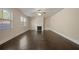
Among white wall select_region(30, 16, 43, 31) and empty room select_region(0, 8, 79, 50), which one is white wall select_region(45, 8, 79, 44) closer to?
empty room select_region(0, 8, 79, 50)

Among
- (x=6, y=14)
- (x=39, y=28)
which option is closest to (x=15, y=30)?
(x=6, y=14)

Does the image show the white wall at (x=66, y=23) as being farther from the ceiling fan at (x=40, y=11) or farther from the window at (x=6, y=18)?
the window at (x=6, y=18)

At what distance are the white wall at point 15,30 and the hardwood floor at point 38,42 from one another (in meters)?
0.09

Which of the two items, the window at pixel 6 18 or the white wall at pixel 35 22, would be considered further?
the white wall at pixel 35 22

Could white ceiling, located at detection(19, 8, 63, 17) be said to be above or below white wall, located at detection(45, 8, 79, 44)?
above

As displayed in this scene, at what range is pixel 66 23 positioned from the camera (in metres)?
2.29

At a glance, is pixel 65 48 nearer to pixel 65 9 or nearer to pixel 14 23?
→ pixel 65 9

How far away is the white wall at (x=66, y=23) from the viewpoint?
220cm

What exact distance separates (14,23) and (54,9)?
0.92 meters

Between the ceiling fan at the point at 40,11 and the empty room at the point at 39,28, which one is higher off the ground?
the ceiling fan at the point at 40,11

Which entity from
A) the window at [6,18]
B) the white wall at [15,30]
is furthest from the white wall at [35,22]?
the window at [6,18]

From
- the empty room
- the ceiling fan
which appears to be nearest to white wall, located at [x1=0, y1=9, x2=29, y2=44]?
the empty room

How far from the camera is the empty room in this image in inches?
87.0
